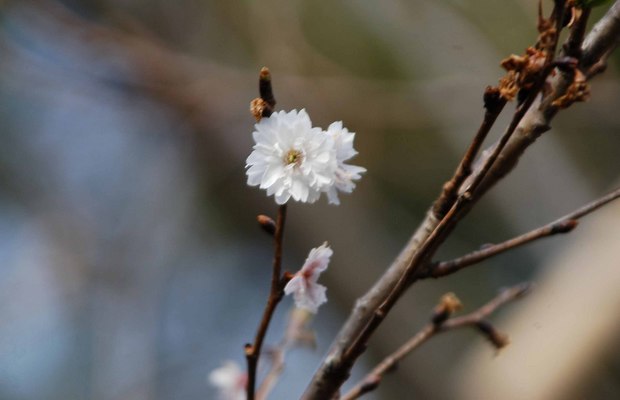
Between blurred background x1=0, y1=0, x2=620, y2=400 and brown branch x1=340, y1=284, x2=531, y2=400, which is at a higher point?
blurred background x1=0, y1=0, x2=620, y2=400

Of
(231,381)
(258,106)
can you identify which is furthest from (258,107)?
(231,381)

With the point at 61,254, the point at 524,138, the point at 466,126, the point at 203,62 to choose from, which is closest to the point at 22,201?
the point at 61,254

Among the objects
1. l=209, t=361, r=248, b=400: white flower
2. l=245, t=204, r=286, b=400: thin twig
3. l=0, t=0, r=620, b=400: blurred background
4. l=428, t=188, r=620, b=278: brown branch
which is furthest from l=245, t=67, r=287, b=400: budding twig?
l=0, t=0, r=620, b=400: blurred background

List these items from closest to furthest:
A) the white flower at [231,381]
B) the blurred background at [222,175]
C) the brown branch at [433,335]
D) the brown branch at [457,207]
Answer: the brown branch at [457,207] < the brown branch at [433,335] < the white flower at [231,381] < the blurred background at [222,175]

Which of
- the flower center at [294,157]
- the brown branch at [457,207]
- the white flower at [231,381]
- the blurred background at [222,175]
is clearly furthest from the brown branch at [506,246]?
the blurred background at [222,175]

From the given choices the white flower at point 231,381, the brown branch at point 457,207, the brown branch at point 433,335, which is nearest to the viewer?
the brown branch at point 457,207

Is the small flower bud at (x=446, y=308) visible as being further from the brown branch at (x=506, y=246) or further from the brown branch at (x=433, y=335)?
the brown branch at (x=506, y=246)

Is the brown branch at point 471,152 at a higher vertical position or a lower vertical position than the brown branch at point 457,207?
higher

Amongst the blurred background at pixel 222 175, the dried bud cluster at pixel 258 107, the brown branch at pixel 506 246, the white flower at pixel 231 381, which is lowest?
the brown branch at pixel 506 246

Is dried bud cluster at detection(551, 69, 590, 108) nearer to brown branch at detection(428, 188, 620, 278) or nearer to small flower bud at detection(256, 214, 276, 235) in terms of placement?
brown branch at detection(428, 188, 620, 278)
